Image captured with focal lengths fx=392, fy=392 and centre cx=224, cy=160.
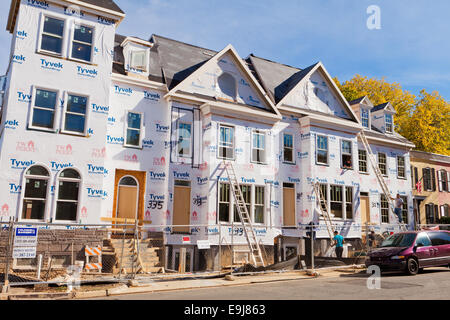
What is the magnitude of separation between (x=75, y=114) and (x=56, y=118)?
839 millimetres

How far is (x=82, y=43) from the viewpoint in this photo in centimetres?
1817

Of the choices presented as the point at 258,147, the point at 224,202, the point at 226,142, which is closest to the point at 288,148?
the point at 258,147

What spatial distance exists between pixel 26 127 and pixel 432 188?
1203 inches

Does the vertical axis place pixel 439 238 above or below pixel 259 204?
below

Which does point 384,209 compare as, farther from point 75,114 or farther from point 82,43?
point 82,43

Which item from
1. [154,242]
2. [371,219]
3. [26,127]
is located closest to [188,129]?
[154,242]

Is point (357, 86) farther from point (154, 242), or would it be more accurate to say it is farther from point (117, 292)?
point (117, 292)

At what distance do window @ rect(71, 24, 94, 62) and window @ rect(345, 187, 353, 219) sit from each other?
56.7ft

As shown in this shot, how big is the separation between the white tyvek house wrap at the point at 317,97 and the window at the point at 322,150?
83.2 inches

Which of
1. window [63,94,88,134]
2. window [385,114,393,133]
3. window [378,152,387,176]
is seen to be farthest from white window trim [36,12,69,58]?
window [385,114,393,133]

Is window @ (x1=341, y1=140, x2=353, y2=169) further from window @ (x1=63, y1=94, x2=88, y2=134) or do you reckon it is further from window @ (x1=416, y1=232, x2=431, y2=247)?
window @ (x1=63, y1=94, x2=88, y2=134)

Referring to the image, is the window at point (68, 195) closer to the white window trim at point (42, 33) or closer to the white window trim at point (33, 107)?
the white window trim at point (33, 107)

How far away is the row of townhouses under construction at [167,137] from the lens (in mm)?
16734
